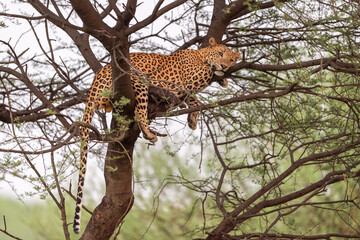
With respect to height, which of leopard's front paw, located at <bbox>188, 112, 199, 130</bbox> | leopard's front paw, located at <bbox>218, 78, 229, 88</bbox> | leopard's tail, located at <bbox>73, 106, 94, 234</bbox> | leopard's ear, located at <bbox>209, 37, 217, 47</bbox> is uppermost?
leopard's ear, located at <bbox>209, 37, 217, 47</bbox>

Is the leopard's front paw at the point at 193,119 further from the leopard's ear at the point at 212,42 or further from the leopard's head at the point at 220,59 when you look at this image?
the leopard's ear at the point at 212,42

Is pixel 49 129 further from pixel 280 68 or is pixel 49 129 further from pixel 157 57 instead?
pixel 280 68

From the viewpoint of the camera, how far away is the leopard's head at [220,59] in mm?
3904

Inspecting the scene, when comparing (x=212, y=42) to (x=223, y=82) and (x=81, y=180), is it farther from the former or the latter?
(x=81, y=180)

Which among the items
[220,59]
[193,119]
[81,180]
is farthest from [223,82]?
[81,180]

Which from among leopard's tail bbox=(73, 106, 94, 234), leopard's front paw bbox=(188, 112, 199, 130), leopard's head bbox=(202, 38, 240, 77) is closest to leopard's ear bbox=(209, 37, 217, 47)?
leopard's head bbox=(202, 38, 240, 77)

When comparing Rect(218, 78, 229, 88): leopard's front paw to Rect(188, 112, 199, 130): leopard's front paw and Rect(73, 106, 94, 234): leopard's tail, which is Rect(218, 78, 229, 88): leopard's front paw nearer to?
Rect(188, 112, 199, 130): leopard's front paw

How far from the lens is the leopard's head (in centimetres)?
390

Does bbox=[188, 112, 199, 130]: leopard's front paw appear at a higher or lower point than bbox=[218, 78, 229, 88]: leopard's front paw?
lower

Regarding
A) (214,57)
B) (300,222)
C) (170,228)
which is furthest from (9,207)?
(214,57)

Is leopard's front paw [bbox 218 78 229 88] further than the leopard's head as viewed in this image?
Yes

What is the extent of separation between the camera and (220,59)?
3.90 meters

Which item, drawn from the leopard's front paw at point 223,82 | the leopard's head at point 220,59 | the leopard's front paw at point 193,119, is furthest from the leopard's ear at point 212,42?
the leopard's front paw at point 193,119

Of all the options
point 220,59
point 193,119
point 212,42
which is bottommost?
point 193,119
